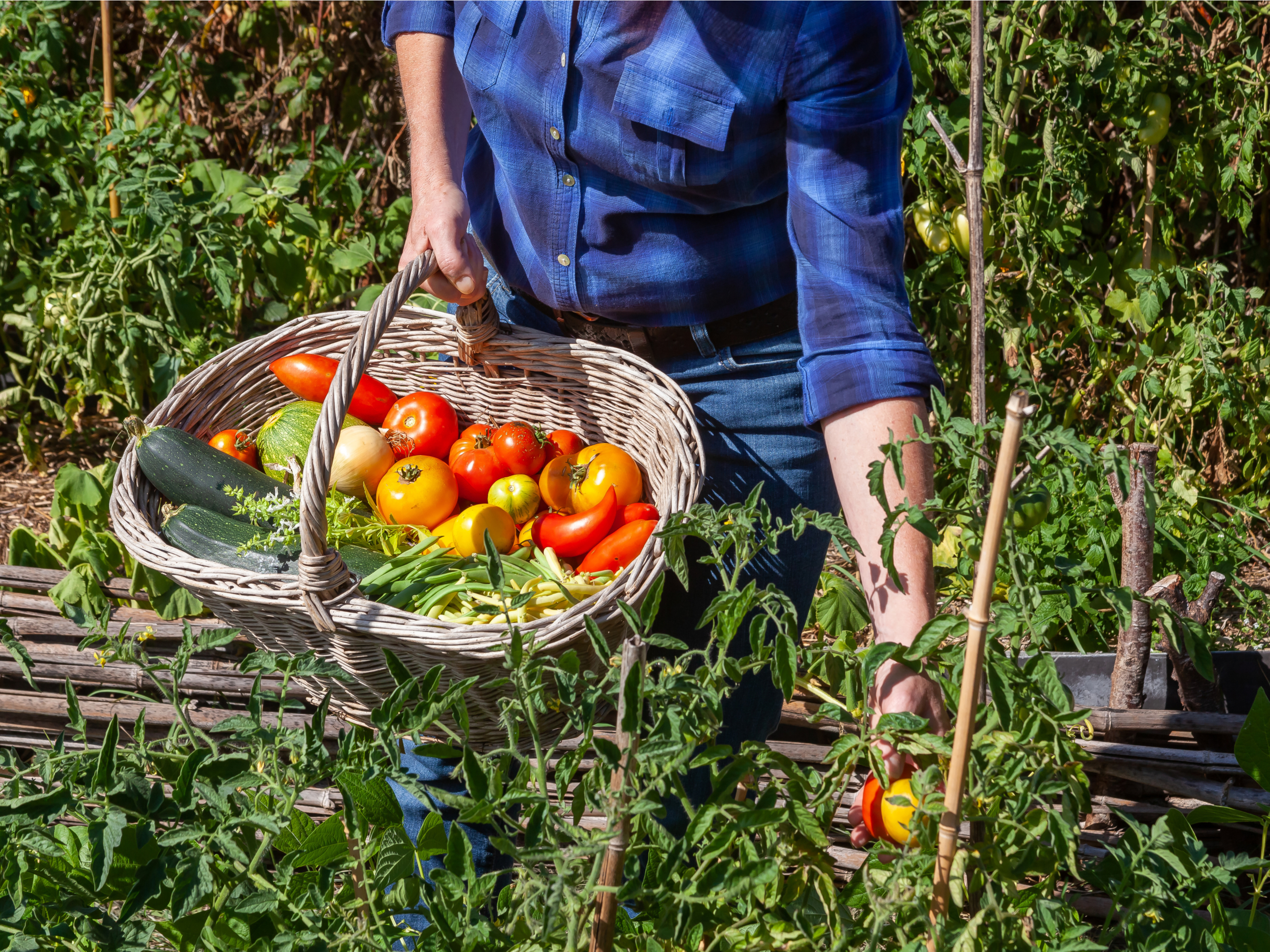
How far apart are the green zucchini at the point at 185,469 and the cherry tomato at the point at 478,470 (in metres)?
0.23

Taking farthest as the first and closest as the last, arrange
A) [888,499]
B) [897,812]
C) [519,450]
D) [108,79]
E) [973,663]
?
[108,79]
[519,450]
[888,499]
[897,812]
[973,663]

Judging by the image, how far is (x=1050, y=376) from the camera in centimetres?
283

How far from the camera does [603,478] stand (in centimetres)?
132

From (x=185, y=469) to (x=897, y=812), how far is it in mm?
992

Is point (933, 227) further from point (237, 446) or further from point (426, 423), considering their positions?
point (237, 446)

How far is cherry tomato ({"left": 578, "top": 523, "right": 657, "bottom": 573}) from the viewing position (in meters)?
1.24

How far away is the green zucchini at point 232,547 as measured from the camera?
47.2 inches

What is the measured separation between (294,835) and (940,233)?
2.01 m

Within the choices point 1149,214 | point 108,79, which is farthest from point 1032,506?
point 108,79

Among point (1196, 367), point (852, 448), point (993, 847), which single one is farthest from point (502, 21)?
point (1196, 367)

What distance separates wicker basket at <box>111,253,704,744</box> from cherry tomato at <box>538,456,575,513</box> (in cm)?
9

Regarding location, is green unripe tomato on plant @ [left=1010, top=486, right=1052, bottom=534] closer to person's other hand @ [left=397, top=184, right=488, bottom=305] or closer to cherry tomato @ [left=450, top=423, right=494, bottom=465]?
person's other hand @ [left=397, top=184, right=488, bottom=305]

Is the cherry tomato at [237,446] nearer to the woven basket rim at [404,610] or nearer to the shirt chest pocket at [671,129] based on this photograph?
the woven basket rim at [404,610]

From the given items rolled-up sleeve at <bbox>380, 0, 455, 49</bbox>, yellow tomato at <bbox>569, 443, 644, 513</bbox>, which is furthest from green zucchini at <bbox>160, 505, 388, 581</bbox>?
Result: rolled-up sleeve at <bbox>380, 0, 455, 49</bbox>
